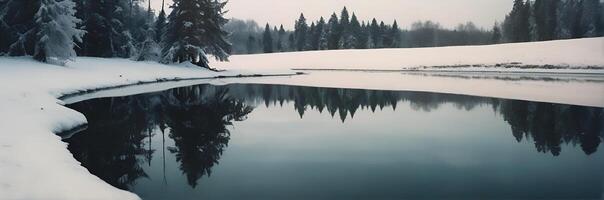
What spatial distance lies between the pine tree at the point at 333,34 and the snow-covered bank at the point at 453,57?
1360 centimetres

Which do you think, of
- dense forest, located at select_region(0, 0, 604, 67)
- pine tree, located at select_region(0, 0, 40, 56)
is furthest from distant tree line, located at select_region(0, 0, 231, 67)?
pine tree, located at select_region(0, 0, 40, 56)

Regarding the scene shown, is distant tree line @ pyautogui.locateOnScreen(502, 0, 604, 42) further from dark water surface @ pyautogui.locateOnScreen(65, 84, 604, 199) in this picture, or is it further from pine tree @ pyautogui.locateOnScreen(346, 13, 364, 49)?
dark water surface @ pyautogui.locateOnScreen(65, 84, 604, 199)

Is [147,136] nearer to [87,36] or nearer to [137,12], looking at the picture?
[87,36]

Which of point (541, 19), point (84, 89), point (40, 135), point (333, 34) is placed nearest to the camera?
point (40, 135)

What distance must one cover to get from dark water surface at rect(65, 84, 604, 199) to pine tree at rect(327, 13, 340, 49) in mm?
83673

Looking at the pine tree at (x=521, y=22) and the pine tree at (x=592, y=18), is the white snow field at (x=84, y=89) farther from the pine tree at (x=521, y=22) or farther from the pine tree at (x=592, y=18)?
the pine tree at (x=592, y=18)

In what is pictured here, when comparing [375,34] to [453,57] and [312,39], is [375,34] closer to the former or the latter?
[312,39]

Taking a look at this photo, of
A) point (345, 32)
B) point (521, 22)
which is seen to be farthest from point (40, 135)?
point (345, 32)

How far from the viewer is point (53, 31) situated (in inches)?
1238

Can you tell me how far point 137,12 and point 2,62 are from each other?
37095 millimetres

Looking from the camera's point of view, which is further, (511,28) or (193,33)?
(511,28)

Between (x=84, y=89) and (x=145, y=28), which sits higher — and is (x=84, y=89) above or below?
below

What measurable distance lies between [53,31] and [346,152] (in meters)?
27.0

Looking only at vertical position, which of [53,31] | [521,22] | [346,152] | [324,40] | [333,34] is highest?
[521,22]
